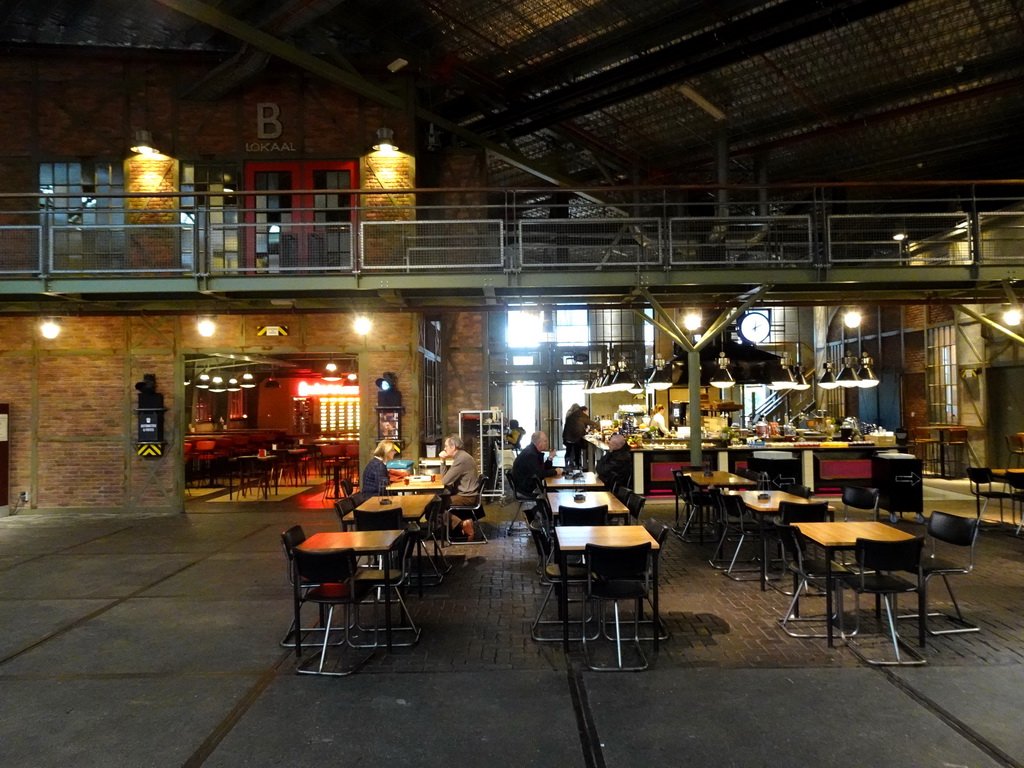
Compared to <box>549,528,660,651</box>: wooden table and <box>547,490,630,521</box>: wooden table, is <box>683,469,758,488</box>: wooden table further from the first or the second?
<box>549,528,660,651</box>: wooden table

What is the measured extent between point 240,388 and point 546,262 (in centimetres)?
1401

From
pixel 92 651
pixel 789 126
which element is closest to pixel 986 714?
pixel 92 651

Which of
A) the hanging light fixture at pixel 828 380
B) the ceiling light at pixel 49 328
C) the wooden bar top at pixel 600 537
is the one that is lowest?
the wooden bar top at pixel 600 537

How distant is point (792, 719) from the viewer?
415 cm

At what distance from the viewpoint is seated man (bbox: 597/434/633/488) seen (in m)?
10.2

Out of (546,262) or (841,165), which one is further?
(841,165)

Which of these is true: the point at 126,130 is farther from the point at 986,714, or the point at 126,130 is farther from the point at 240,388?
the point at 986,714

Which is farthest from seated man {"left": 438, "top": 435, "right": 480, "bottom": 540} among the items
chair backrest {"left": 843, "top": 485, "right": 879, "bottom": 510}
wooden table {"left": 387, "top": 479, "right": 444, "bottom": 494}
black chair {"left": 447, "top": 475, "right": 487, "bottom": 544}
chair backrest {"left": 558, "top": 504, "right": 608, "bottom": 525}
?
chair backrest {"left": 843, "top": 485, "right": 879, "bottom": 510}

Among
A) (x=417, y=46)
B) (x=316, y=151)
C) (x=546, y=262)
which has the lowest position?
(x=546, y=262)

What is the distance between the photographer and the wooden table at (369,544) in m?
5.32

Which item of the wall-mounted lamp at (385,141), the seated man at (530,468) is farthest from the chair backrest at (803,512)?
the wall-mounted lamp at (385,141)

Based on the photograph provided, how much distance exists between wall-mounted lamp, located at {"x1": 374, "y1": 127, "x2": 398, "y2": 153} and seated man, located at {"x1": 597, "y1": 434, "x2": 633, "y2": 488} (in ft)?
21.4

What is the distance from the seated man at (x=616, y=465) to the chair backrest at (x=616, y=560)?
4.97 metres

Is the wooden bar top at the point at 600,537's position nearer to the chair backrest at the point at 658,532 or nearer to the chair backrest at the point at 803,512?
the chair backrest at the point at 658,532
